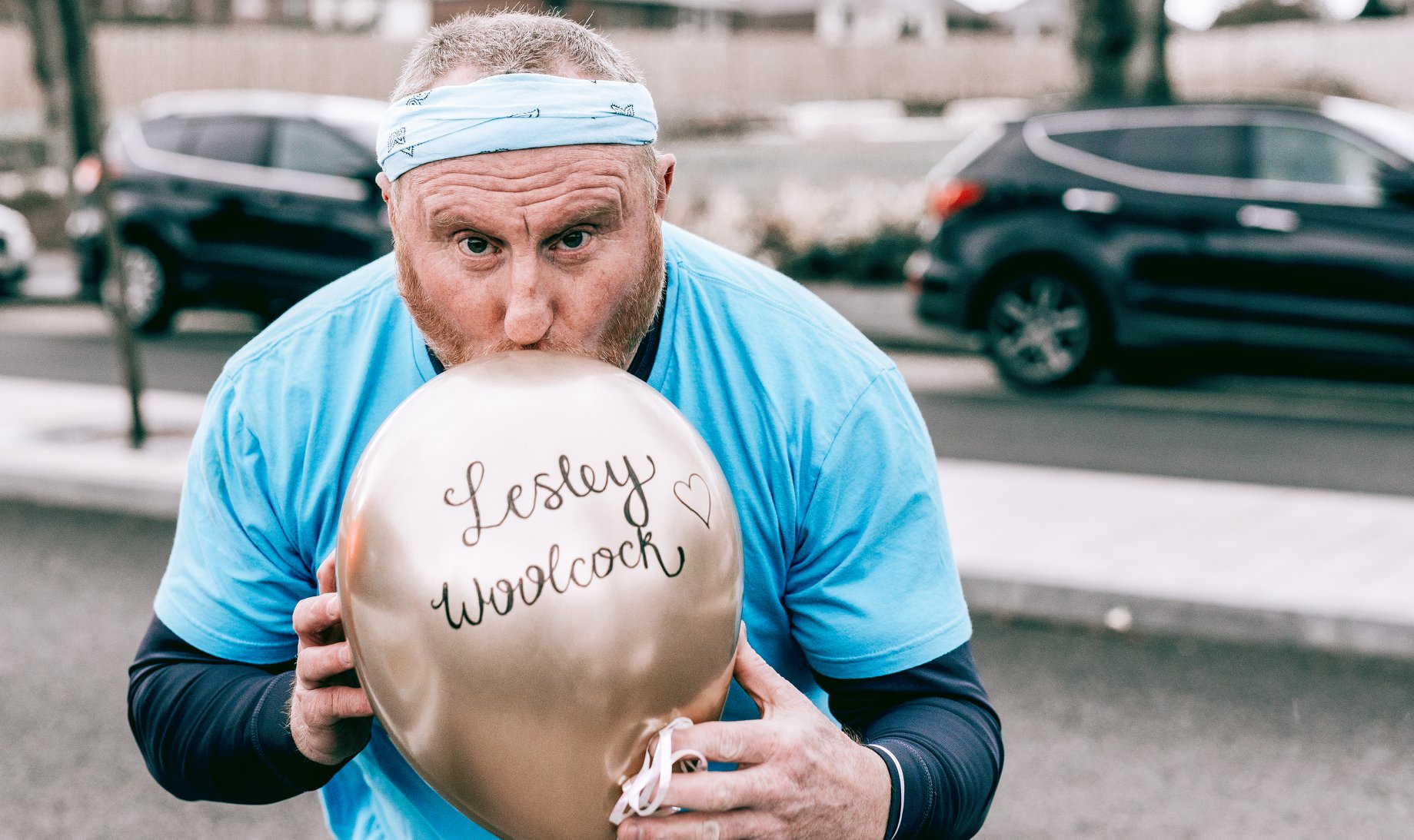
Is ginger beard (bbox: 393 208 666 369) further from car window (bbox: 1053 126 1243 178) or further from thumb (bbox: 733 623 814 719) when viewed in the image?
car window (bbox: 1053 126 1243 178)

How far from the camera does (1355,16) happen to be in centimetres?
2872

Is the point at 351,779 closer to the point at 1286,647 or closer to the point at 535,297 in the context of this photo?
the point at 535,297

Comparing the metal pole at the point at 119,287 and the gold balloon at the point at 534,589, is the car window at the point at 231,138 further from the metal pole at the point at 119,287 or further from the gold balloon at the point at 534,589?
the gold balloon at the point at 534,589

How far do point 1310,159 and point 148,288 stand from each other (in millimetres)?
8954

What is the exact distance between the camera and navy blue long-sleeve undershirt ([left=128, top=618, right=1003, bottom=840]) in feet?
5.25

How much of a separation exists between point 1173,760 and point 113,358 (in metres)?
9.71

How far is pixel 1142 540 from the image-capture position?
5.73 meters

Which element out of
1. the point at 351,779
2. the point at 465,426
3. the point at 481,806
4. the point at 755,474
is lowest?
the point at 351,779

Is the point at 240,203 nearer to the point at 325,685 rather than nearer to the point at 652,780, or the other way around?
the point at 325,685

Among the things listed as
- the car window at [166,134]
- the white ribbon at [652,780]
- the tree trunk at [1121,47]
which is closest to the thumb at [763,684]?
the white ribbon at [652,780]

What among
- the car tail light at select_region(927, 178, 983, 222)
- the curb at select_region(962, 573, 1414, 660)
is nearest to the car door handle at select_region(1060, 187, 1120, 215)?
the car tail light at select_region(927, 178, 983, 222)

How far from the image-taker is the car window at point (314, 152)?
37.4ft

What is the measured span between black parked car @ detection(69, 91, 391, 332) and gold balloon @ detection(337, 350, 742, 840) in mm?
9896

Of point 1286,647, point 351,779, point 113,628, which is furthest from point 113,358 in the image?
point 351,779
